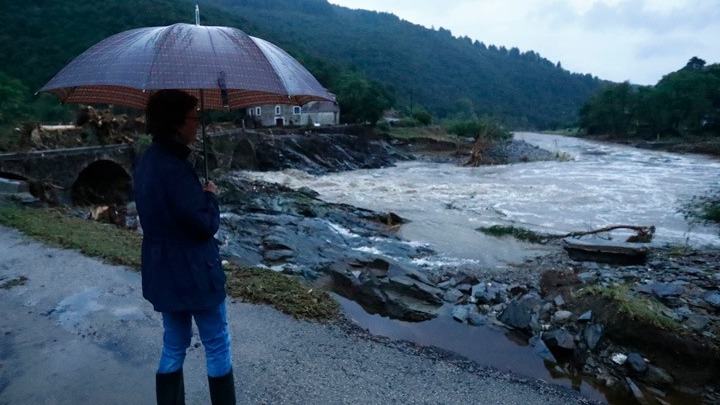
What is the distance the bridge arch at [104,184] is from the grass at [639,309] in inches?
767

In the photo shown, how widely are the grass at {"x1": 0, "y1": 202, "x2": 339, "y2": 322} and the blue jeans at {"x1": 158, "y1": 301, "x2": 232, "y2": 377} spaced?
94.8 inches

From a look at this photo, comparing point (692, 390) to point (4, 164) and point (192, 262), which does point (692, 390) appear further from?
point (4, 164)

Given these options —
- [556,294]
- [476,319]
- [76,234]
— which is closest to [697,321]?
[556,294]

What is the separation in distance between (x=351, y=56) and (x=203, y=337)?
428 ft

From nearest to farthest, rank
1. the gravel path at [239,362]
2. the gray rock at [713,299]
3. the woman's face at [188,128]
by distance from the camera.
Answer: the woman's face at [188,128], the gravel path at [239,362], the gray rock at [713,299]

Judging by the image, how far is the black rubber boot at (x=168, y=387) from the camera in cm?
278

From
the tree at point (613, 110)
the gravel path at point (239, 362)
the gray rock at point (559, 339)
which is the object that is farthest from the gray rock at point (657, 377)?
the tree at point (613, 110)

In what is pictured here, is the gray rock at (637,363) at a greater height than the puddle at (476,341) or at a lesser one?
greater

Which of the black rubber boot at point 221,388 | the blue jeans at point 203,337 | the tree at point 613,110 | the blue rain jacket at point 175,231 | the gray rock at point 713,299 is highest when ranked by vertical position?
the tree at point 613,110

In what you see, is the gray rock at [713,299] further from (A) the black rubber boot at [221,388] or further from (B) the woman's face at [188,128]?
(B) the woman's face at [188,128]

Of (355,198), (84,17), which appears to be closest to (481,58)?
(84,17)

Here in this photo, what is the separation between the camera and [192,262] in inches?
94.7

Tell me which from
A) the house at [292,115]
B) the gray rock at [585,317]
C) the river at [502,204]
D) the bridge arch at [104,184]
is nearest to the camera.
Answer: the gray rock at [585,317]

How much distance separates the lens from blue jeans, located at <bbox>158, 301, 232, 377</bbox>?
2611 mm
